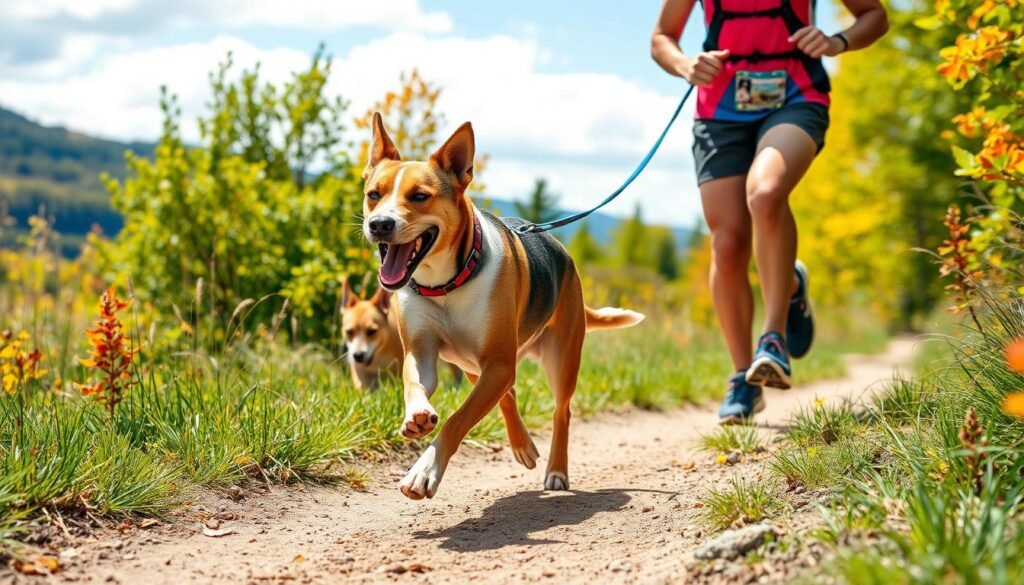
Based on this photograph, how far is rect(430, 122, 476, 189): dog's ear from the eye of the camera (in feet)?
13.2

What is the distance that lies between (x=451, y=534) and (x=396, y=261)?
3.44 ft

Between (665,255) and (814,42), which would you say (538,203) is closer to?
(814,42)

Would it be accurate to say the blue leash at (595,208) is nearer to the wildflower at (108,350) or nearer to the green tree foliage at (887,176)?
the wildflower at (108,350)

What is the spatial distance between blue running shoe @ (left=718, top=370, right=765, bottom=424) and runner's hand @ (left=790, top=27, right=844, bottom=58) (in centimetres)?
173

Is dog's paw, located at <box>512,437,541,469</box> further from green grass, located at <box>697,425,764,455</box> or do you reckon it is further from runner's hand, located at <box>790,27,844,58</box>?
runner's hand, located at <box>790,27,844,58</box>

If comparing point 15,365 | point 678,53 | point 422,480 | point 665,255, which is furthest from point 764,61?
point 665,255

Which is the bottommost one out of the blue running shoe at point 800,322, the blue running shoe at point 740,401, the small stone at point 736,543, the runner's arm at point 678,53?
the blue running shoe at point 740,401

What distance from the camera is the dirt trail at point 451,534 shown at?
3.04m

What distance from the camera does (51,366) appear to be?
579 cm

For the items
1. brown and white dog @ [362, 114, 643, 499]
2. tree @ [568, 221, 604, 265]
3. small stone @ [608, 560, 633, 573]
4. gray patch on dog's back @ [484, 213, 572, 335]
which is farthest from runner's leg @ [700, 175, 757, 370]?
tree @ [568, 221, 604, 265]

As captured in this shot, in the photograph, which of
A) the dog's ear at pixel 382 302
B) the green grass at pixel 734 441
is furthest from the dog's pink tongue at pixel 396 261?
the dog's ear at pixel 382 302

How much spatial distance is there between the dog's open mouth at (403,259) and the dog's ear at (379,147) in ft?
1.67

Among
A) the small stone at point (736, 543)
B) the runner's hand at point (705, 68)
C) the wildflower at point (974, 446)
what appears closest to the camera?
the wildflower at point (974, 446)

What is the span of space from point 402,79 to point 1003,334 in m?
5.12
